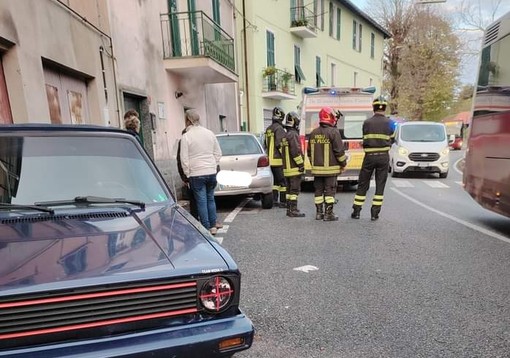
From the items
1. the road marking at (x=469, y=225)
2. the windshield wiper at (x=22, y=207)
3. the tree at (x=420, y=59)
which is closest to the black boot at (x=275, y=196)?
the road marking at (x=469, y=225)

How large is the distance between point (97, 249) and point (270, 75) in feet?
63.2

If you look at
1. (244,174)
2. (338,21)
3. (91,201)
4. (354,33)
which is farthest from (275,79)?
(91,201)

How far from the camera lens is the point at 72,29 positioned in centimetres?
708

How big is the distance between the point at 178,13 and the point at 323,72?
1886cm

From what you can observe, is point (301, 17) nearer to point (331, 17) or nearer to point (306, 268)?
point (331, 17)

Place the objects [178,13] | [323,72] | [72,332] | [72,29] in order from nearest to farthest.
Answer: [72,332], [72,29], [178,13], [323,72]

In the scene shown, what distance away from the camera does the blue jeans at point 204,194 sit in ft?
18.5

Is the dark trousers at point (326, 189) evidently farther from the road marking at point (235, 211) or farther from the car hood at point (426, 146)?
the car hood at point (426, 146)

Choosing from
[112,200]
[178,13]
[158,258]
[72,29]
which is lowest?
[158,258]

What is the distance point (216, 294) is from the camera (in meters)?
2.12

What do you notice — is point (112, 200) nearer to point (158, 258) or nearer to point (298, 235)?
point (158, 258)

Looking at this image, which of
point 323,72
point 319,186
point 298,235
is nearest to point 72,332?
point 298,235

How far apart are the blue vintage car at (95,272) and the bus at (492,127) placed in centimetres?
513

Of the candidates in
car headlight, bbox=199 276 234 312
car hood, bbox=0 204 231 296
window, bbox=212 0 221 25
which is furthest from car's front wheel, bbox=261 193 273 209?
window, bbox=212 0 221 25
